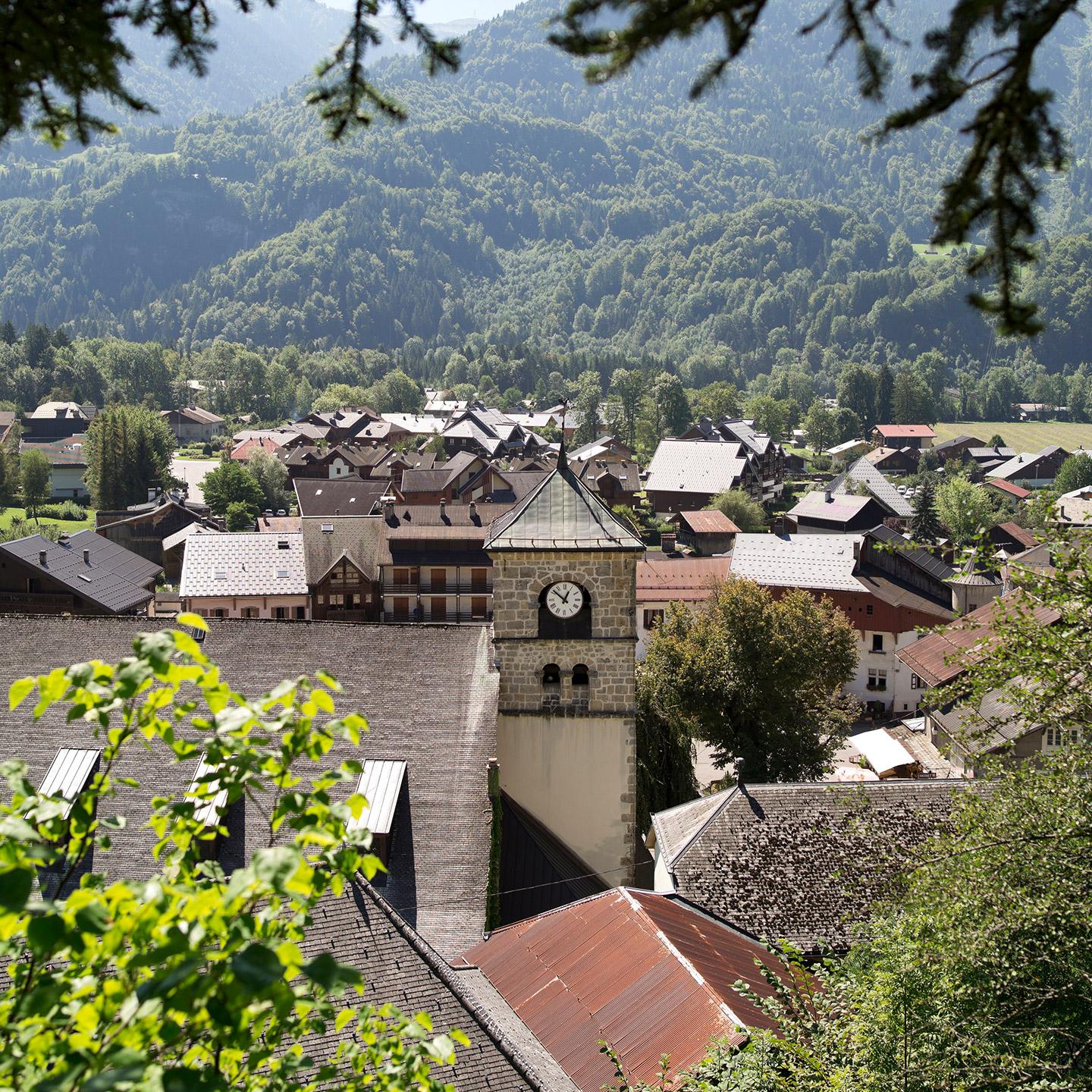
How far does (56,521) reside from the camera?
96.2 m

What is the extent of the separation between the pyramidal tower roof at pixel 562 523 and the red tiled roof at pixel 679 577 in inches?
1264

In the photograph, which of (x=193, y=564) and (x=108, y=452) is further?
(x=108, y=452)

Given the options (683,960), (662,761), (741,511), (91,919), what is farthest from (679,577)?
(91,919)

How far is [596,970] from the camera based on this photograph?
1777 centimetres

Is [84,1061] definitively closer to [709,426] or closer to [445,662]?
[445,662]

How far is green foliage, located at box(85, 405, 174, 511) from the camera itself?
97.5 metres

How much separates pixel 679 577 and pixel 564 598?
36580 millimetres

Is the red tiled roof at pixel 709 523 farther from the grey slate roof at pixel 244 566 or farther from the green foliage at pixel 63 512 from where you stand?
the green foliage at pixel 63 512

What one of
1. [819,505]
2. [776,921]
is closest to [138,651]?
[776,921]

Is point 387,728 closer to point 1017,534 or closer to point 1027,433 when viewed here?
point 1017,534

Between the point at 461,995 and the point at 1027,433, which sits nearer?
the point at 461,995

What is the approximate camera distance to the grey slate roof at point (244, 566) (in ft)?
166

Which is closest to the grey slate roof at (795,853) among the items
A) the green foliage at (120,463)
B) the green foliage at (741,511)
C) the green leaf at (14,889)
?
the green leaf at (14,889)

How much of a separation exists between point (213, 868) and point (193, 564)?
152 ft
